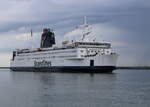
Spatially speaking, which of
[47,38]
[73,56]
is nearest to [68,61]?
[73,56]

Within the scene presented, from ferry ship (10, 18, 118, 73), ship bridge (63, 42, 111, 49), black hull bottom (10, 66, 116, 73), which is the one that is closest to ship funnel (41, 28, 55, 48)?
ferry ship (10, 18, 118, 73)

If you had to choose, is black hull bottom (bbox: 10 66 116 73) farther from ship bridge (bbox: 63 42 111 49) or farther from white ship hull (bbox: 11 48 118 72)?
ship bridge (bbox: 63 42 111 49)

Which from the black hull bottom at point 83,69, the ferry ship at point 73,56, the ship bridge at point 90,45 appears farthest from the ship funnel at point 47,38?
the ship bridge at point 90,45

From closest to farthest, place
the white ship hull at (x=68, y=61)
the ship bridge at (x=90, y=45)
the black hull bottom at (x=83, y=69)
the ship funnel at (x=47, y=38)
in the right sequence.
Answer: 1. the white ship hull at (x=68, y=61)
2. the black hull bottom at (x=83, y=69)
3. the ship bridge at (x=90, y=45)
4. the ship funnel at (x=47, y=38)

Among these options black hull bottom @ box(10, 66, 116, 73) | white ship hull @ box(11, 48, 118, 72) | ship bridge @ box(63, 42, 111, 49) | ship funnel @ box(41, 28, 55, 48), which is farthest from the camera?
ship funnel @ box(41, 28, 55, 48)

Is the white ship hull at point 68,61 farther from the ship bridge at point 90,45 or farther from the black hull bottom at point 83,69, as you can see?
the ship bridge at point 90,45

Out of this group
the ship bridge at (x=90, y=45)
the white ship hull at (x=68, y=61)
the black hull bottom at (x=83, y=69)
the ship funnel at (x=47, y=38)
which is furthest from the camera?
the ship funnel at (x=47, y=38)

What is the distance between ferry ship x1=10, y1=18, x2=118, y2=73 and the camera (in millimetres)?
69188

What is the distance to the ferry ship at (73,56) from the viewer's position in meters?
69.2

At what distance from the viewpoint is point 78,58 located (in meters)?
72.6

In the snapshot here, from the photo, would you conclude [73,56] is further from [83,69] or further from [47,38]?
[47,38]

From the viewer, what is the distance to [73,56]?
7431 cm

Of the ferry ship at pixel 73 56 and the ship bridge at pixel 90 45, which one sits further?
the ship bridge at pixel 90 45

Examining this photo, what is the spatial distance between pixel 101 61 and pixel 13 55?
4782cm
